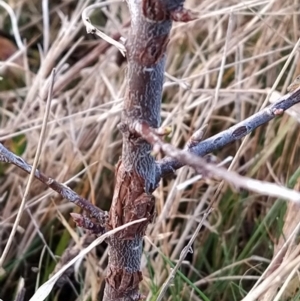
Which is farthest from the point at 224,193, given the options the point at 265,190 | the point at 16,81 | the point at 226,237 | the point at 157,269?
the point at 265,190

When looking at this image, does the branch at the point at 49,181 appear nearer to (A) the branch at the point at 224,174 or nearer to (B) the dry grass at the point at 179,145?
(A) the branch at the point at 224,174

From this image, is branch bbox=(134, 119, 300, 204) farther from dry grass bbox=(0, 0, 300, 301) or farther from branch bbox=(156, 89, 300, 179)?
dry grass bbox=(0, 0, 300, 301)

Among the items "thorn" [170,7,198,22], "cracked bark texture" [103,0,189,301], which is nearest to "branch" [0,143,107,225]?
"cracked bark texture" [103,0,189,301]

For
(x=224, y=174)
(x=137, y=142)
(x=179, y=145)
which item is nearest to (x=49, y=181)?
(x=137, y=142)

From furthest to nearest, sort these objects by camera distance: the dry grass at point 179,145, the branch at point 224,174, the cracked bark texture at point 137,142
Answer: the dry grass at point 179,145 < the cracked bark texture at point 137,142 < the branch at point 224,174

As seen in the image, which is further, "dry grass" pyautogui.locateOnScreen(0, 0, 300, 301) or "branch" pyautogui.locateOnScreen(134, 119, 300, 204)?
"dry grass" pyautogui.locateOnScreen(0, 0, 300, 301)

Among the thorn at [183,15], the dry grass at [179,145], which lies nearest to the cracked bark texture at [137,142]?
the thorn at [183,15]
